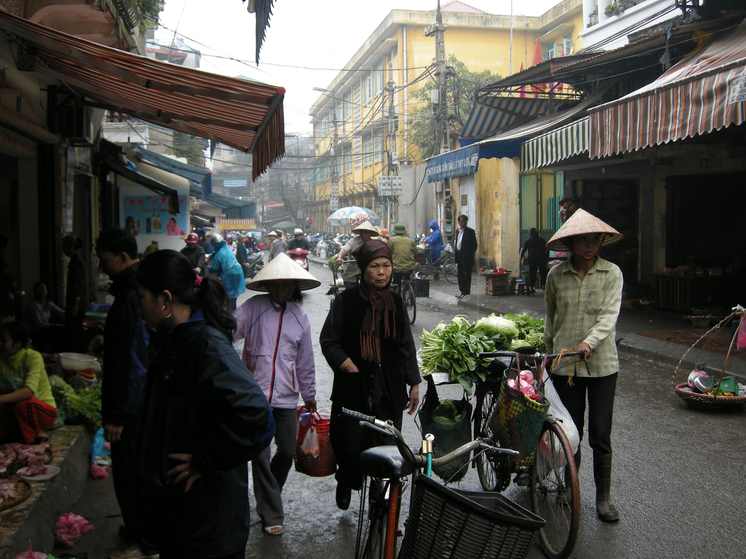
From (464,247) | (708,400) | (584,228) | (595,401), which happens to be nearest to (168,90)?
(584,228)

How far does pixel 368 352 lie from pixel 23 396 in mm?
2599

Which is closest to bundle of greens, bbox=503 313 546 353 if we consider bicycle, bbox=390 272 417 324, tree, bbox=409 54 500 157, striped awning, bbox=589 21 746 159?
striped awning, bbox=589 21 746 159

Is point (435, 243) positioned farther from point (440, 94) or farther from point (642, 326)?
point (642, 326)

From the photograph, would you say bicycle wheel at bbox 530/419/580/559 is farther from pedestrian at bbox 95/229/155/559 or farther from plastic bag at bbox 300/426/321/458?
pedestrian at bbox 95/229/155/559

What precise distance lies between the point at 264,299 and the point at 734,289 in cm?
1017

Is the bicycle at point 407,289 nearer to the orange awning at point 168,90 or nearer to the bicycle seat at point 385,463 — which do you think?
the orange awning at point 168,90

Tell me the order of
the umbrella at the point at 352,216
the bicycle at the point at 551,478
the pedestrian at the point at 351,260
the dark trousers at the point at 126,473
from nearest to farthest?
the bicycle at the point at 551,478, the dark trousers at the point at 126,473, the pedestrian at the point at 351,260, the umbrella at the point at 352,216

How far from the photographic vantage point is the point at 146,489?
2.27 meters

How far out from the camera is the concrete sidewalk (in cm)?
783

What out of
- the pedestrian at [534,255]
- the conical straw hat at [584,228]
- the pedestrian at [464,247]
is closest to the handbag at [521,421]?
the conical straw hat at [584,228]

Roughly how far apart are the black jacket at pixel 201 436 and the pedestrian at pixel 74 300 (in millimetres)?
5315

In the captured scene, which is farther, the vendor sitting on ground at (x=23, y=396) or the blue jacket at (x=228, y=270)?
the blue jacket at (x=228, y=270)

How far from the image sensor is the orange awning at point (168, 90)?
4133 mm

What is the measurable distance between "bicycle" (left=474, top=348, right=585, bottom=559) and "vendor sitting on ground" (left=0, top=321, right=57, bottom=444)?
314 cm
